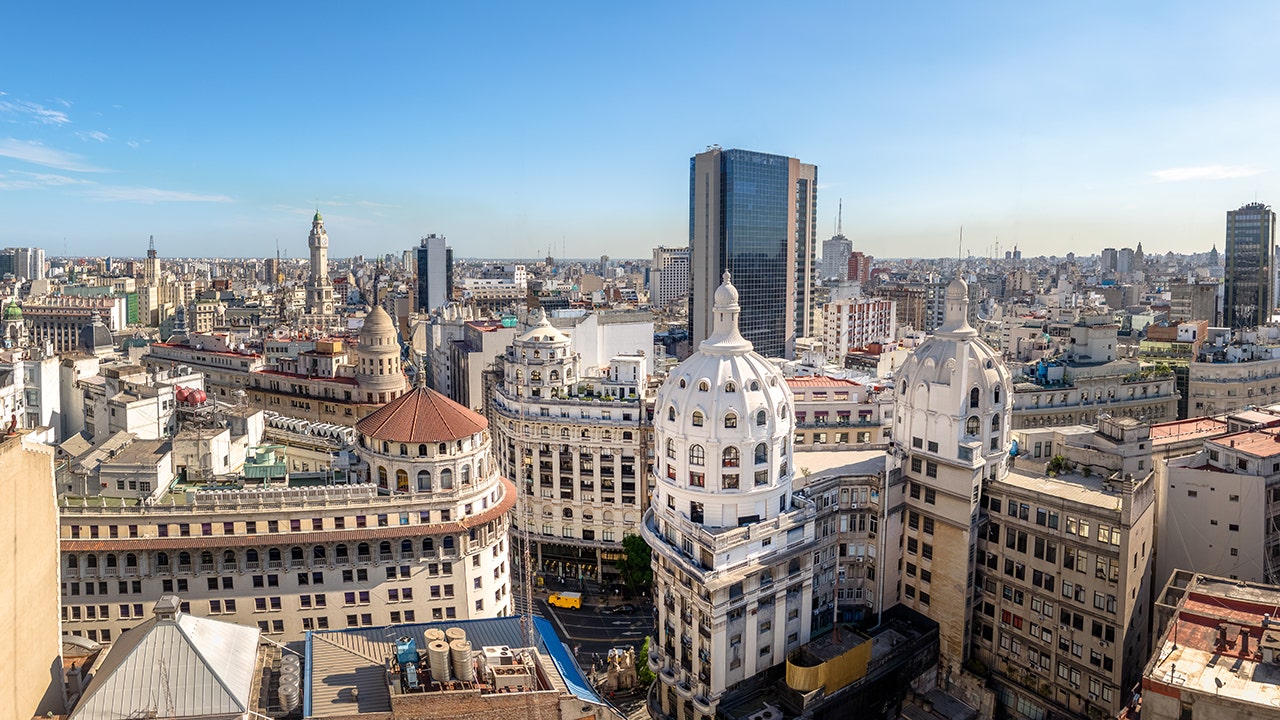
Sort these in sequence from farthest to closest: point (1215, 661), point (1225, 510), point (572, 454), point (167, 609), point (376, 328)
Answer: point (376, 328)
point (572, 454)
point (1225, 510)
point (1215, 661)
point (167, 609)

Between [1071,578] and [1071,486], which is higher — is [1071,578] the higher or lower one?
the lower one

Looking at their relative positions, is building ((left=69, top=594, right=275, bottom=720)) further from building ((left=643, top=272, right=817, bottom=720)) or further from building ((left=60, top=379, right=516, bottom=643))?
building ((left=643, top=272, right=817, bottom=720))

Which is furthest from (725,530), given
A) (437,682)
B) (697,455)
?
(437,682)

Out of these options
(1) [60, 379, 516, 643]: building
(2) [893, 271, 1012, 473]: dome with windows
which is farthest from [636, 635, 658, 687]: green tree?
(2) [893, 271, 1012, 473]: dome with windows

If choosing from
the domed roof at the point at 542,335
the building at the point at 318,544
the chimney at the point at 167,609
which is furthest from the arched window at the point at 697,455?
the domed roof at the point at 542,335

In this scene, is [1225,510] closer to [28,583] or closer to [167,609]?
[167,609]

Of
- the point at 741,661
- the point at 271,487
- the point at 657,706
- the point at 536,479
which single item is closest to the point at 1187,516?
the point at 741,661

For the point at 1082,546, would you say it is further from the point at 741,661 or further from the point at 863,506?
the point at 741,661
